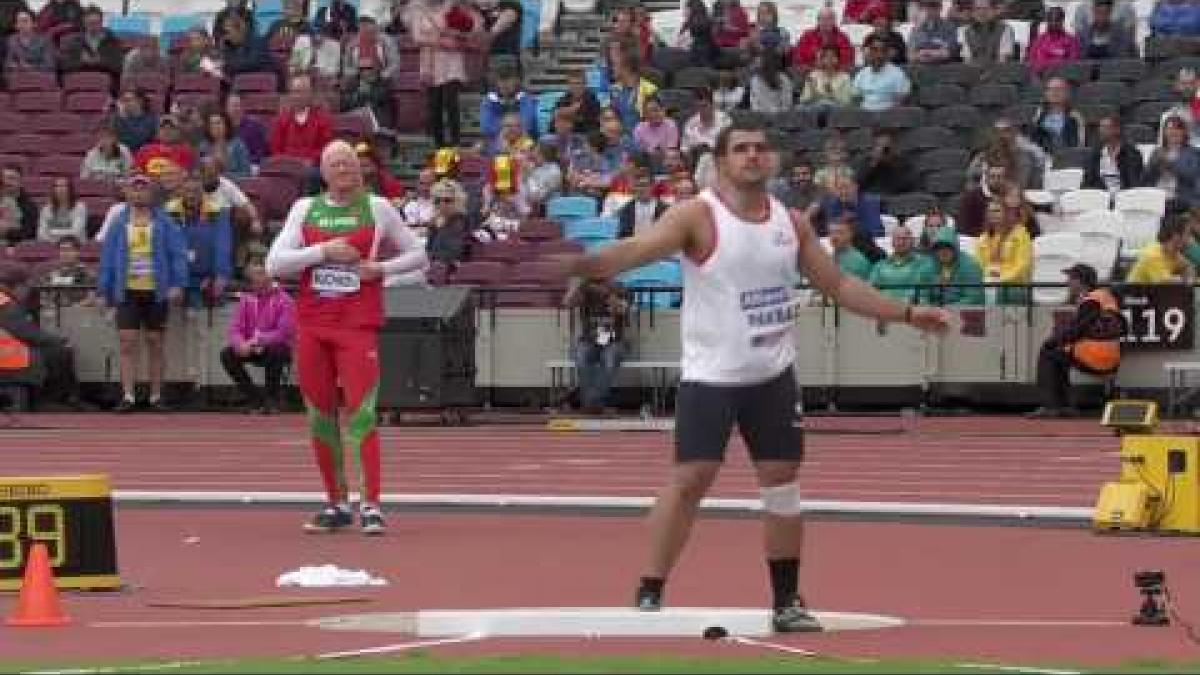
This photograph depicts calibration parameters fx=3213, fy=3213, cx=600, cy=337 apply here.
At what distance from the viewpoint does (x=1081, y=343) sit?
27078mm

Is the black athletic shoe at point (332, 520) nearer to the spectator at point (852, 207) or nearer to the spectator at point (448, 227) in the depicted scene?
the spectator at point (852, 207)

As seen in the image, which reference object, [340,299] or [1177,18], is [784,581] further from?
[1177,18]

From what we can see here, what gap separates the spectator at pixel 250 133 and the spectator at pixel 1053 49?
7.83 meters

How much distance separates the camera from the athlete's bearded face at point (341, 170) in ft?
56.9

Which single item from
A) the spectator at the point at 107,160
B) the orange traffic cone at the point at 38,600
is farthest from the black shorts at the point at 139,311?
the orange traffic cone at the point at 38,600

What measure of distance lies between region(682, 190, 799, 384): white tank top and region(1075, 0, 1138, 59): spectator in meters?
19.3

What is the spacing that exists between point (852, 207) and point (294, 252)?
12.2m

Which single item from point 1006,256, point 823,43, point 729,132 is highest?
point 823,43

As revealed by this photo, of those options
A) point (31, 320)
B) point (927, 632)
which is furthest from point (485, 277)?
point (927, 632)

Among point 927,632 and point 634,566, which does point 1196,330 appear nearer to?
point 634,566

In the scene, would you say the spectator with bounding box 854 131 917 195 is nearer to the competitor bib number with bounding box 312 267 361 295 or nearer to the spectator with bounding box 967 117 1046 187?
the spectator with bounding box 967 117 1046 187

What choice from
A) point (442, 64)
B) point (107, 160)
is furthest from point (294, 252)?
point (442, 64)

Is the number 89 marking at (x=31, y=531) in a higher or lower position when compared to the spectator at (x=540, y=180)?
lower

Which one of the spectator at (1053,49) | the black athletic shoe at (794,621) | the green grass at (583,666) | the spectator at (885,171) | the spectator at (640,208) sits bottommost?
the black athletic shoe at (794,621)
